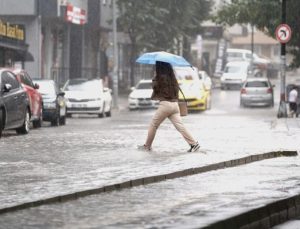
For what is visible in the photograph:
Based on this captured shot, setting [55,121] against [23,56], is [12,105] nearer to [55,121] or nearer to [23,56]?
[55,121]

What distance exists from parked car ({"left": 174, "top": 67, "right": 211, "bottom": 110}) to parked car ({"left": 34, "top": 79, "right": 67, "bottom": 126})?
14.4 meters

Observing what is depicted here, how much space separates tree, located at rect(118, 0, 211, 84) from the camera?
63844mm

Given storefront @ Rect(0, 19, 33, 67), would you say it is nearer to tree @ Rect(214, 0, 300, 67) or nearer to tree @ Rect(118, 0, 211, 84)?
tree @ Rect(214, 0, 300, 67)

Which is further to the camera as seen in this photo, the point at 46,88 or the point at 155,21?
the point at 155,21

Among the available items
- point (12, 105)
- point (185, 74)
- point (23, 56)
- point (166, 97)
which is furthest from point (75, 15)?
point (166, 97)

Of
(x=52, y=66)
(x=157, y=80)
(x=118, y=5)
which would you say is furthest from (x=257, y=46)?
(x=157, y=80)

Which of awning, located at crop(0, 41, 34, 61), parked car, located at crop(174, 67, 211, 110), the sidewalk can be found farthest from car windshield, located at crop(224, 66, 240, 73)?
the sidewalk

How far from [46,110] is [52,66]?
2429cm

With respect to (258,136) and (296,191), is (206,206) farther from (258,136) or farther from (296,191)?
(258,136)

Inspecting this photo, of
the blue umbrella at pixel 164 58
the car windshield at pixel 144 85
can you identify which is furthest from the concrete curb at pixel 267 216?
the car windshield at pixel 144 85

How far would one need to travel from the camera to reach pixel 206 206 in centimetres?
1085

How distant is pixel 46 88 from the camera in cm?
3359

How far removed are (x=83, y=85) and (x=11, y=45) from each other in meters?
3.21

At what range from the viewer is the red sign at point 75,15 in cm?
5341
